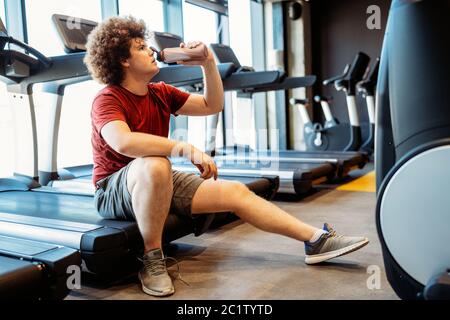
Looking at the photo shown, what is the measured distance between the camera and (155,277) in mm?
1896

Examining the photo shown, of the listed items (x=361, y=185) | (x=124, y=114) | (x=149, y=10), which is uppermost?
(x=149, y=10)

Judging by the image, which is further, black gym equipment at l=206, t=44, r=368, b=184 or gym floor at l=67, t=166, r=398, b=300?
black gym equipment at l=206, t=44, r=368, b=184

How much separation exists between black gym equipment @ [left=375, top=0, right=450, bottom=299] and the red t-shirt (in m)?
1.09

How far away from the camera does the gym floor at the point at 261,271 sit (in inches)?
72.2

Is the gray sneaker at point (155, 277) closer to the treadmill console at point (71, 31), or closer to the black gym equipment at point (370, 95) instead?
the treadmill console at point (71, 31)

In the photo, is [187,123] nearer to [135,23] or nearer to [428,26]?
[135,23]

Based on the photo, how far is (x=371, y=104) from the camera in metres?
6.09

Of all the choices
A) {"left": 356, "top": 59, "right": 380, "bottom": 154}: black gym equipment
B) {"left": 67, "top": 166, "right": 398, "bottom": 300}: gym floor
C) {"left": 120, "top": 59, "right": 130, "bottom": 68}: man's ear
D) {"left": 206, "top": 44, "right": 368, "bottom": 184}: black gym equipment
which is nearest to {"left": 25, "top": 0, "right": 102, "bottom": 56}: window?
{"left": 206, "top": 44, "right": 368, "bottom": 184}: black gym equipment

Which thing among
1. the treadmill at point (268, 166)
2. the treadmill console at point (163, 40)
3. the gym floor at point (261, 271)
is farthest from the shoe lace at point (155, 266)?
the treadmill console at point (163, 40)

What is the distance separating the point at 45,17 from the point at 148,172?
3.28 metres

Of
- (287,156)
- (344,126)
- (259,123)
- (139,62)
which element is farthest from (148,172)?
(259,123)

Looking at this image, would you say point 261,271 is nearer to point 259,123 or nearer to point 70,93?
point 70,93

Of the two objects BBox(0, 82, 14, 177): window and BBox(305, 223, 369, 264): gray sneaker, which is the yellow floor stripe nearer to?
BBox(305, 223, 369, 264): gray sneaker

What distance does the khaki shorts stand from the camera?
2.05m
